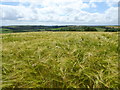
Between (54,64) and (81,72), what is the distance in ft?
1.03

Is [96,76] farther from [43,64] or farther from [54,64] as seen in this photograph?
[43,64]

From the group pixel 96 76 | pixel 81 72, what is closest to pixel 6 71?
pixel 81 72

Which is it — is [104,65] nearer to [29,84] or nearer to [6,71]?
[29,84]

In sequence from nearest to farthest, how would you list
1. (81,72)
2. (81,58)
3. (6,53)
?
(81,72), (81,58), (6,53)

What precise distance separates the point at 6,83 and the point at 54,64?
1.69ft

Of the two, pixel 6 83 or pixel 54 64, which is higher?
pixel 54 64

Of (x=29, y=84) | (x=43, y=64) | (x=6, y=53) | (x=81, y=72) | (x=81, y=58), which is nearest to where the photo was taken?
(x=29, y=84)

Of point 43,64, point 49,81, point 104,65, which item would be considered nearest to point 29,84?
point 49,81

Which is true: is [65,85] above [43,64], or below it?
below

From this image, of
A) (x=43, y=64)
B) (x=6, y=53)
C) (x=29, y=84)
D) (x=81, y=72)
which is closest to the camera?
(x=29, y=84)

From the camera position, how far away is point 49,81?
1085 mm

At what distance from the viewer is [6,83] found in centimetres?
108

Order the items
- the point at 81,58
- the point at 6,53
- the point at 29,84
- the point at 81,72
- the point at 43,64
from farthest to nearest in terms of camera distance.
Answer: the point at 6,53
the point at 81,58
the point at 43,64
the point at 81,72
the point at 29,84

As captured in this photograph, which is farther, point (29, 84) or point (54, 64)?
point (54, 64)
